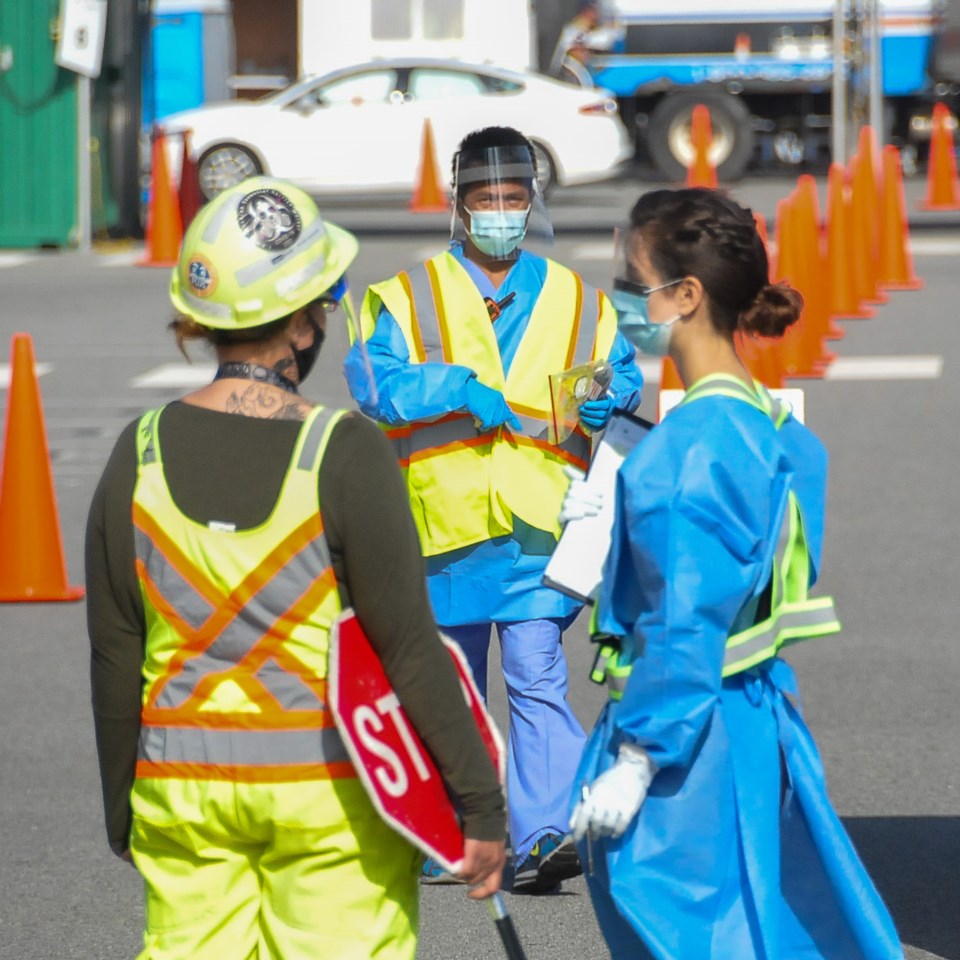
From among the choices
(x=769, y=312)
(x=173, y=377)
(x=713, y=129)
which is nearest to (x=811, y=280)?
(x=173, y=377)

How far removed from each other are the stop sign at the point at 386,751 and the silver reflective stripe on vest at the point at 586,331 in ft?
6.92

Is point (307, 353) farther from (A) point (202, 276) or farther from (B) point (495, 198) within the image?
(B) point (495, 198)

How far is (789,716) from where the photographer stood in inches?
124

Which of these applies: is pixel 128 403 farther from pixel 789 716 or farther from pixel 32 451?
pixel 789 716

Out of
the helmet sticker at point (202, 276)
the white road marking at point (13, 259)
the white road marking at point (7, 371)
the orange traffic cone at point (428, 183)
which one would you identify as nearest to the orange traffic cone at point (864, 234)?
the white road marking at point (7, 371)

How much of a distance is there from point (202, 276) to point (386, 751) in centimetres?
70

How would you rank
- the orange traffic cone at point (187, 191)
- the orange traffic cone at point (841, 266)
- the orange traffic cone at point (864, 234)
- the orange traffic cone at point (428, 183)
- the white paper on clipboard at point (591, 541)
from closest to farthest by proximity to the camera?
the white paper on clipboard at point (591, 541), the orange traffic cone at point (841, 266), the orange traffic cone at point (864, 234), the orange traffic cone at point (187, 191), the orange traffic cone at point (428, 183)

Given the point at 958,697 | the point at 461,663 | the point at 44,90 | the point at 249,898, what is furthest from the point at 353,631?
the point at 44,90

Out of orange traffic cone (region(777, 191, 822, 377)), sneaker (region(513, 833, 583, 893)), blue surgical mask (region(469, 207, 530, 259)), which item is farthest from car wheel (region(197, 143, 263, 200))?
sneaker (region(513, 833, 583, 893))

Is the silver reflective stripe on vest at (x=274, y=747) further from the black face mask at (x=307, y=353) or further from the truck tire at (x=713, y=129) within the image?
the truck tire at (x=713, y=129)

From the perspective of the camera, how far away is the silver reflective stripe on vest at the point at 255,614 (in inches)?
109

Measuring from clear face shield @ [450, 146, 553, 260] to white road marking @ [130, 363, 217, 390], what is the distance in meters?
7.51

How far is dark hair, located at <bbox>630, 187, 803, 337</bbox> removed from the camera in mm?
3133

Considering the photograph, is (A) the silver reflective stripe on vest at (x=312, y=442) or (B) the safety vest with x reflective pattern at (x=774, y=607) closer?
(A) the silver reflective stripe on vest at (x=312, y=442)
